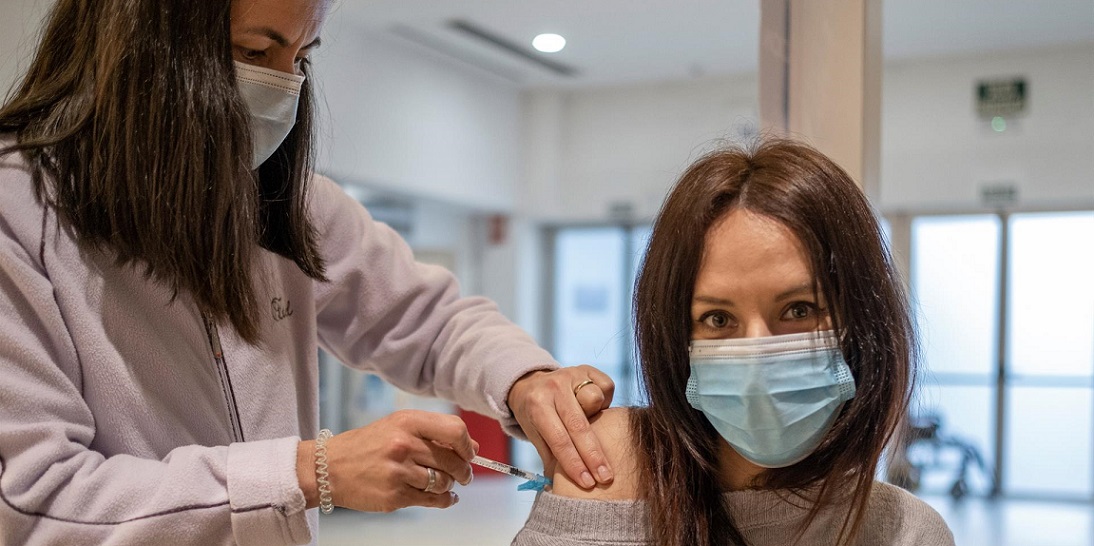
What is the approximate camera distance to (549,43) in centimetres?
611

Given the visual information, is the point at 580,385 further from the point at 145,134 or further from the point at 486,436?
the point at 486,436

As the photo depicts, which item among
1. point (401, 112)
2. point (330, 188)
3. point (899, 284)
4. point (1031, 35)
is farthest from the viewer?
point (401, 112)

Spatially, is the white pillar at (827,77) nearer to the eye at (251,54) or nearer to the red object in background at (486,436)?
the eye at (251,54)

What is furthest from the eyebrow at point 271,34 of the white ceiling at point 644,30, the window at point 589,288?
the window at point 589,288

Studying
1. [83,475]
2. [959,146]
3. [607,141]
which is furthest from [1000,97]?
[83,475]

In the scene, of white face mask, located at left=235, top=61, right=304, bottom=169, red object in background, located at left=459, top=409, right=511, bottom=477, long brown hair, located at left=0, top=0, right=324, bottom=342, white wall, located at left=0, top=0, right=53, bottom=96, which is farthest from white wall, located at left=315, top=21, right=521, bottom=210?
long brown hair, located at left=0, top=0, right=324, bottom=342

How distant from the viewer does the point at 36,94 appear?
1064 mm

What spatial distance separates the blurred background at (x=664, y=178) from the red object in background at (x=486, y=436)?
1.0 inches

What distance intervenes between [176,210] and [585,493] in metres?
0.57

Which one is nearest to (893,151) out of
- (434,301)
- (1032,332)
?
(1032,332)

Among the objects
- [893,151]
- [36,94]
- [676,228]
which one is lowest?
[676,228]

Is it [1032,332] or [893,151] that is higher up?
[893,151]

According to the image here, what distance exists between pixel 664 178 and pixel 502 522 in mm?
1961

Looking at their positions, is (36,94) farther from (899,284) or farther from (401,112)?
(401,112)
